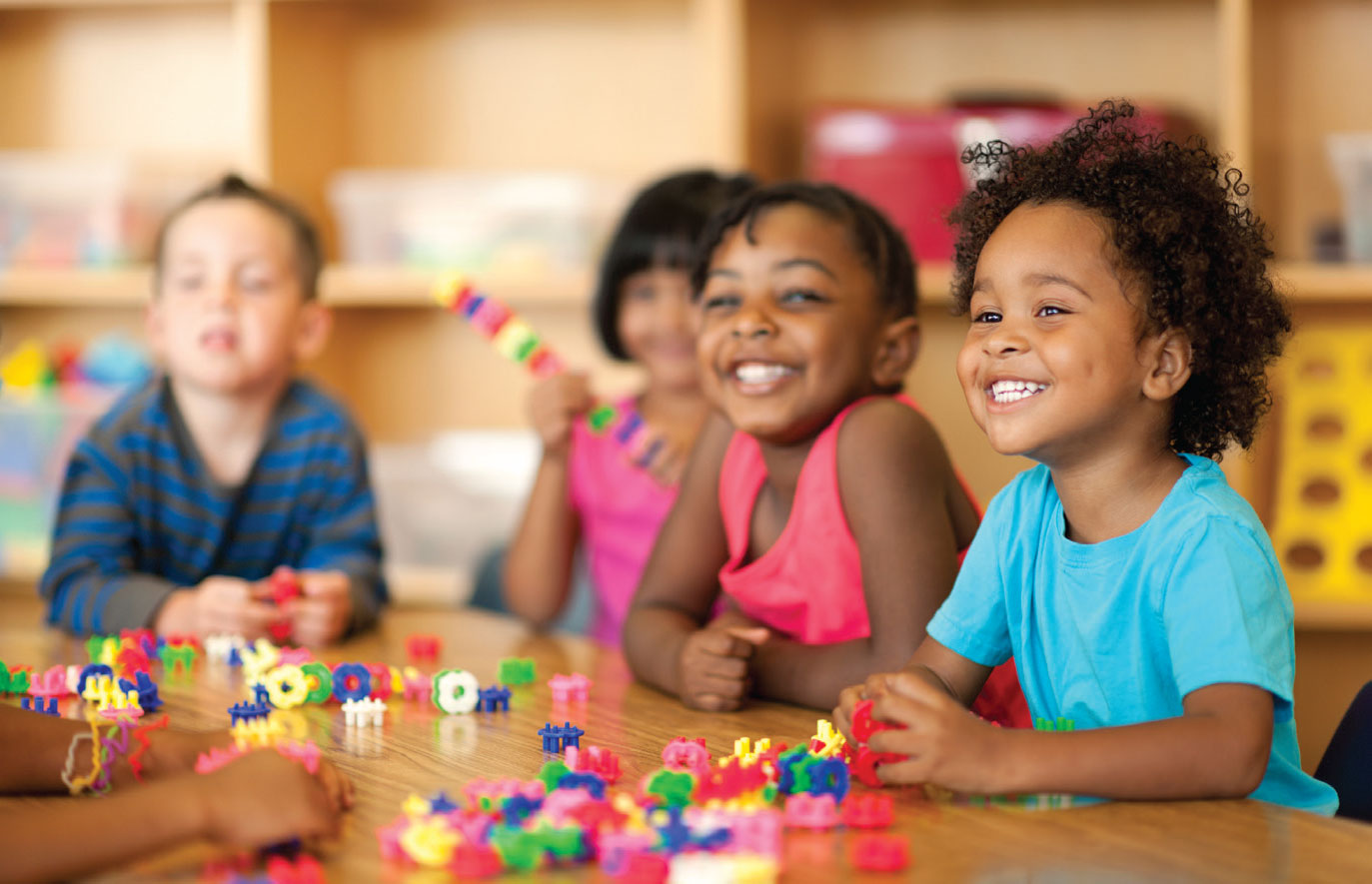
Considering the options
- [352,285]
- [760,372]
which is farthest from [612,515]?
A: [352,285]

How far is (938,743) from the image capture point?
2.67 feet

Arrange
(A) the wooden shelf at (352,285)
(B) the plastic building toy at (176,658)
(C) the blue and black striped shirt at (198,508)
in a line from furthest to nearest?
(A) the wooden shelf at (352,285) < (C) the blue and black striped shirt at (198,508) < (B) the plastic building toy at (176,658)

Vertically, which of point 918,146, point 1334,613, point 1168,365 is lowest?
point 1334,613

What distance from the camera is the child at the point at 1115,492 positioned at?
83 centimetres

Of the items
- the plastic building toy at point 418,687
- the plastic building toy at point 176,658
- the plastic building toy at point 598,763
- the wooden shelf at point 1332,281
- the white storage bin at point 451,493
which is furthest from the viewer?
the white storage bin at point 451,493

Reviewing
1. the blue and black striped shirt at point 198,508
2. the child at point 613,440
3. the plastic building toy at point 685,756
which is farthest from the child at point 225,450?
the plastic building toy at point 685,756

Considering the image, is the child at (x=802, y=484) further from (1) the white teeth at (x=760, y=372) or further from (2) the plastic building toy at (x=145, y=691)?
(2) the plastic building toy at (x=145, y=691)

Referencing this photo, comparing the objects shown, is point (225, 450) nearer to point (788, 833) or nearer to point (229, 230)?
point (229, 230)

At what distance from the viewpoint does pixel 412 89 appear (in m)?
2.64

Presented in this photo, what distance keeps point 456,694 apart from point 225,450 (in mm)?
718

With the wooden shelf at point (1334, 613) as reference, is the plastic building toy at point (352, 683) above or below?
above

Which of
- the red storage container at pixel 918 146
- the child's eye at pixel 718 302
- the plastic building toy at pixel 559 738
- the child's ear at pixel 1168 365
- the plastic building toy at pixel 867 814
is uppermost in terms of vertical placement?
the red storage container at pixel 918 146

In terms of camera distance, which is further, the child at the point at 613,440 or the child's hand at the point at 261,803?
the child at the point at 613,440

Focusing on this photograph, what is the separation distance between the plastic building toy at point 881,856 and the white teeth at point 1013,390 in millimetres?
345
